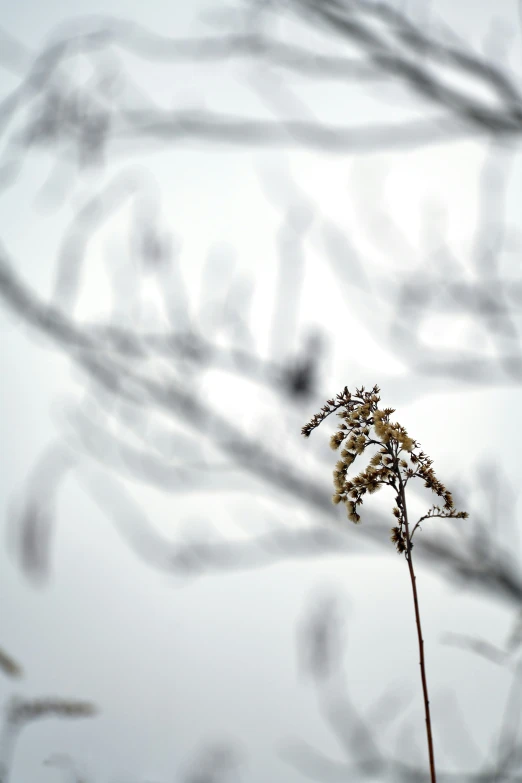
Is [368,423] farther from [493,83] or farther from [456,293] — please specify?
[456,293]

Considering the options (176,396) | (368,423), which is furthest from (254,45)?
(368,423)

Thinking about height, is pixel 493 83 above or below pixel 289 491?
above

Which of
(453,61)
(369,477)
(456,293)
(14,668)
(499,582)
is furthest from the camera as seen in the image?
(456,293)

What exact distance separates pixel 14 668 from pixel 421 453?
1.03 m

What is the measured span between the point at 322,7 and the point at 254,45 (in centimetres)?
25

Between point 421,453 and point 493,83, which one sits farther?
point 493,83

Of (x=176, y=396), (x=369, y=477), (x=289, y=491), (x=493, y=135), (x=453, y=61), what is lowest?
(x=369, y=477)

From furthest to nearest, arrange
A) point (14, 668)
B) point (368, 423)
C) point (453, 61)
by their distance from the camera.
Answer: point (453, 61)
point (368, 423)
point (14, 668)

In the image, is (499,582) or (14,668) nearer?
(14,668)

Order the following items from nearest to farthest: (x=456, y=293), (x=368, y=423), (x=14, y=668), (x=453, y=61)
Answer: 1. (x=14, y=668)
2. (x=368, y=423)
3. (x=453, y=61)
4. (x=456, y=293)

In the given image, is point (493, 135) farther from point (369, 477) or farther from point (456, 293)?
point (369, 477)

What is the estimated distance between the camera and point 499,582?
5.74ft

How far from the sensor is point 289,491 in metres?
1.81

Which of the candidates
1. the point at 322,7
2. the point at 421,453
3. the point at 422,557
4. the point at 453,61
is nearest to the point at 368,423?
the point at 421,453
